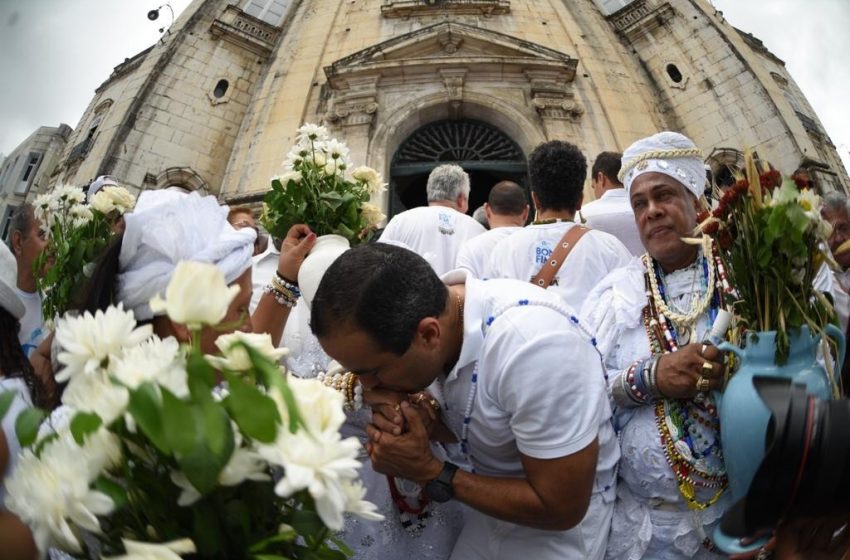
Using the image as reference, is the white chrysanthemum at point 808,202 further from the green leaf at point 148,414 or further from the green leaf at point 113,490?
the green leaf at point 113,490

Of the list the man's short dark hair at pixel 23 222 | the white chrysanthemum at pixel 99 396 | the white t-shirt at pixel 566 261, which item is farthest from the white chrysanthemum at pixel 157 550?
the man's short dark hair at pixel 23 222

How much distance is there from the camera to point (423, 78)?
42.4ft

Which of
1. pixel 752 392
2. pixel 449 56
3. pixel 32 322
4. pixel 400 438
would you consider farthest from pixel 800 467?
pixel 449 56

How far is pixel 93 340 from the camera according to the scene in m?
1.15

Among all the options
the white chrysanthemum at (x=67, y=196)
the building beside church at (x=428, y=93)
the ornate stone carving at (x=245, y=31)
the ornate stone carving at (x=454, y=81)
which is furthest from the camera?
the ornate stone carving at (x=245, y=31)

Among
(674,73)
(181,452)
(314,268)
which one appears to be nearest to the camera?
(181,452)

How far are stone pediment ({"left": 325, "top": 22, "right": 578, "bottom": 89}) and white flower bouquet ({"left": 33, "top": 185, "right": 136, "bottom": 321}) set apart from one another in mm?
9445

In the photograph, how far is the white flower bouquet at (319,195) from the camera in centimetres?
317

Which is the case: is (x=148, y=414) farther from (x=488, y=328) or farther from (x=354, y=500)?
(x=488, y=328)

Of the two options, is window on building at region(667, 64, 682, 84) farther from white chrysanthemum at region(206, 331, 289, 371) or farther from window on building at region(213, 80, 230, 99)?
white chrysanthemum at region(206, 331, 289, 371)

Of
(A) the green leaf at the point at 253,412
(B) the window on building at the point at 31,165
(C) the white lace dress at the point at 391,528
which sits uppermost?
(B) the window on building at the point at 31,165

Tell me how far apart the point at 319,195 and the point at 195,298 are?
219 cm

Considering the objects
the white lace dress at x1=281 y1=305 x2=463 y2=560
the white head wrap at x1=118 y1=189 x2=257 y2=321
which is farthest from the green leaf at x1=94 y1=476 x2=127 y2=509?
the white lace dress at x1=281 y1=305 x2=463 y2=560

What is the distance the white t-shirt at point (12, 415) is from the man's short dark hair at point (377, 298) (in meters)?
0.82
